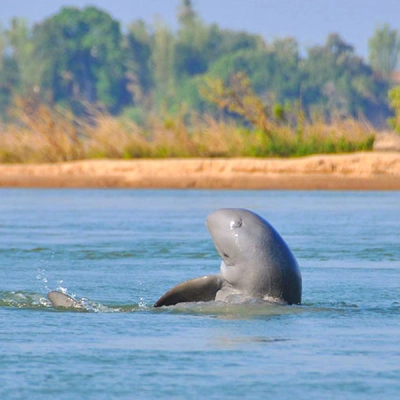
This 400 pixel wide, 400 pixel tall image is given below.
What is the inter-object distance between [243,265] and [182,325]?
57cm

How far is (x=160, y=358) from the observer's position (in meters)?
7.81

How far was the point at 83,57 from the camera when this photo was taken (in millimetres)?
99375

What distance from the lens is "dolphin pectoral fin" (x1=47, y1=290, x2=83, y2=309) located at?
9.70 meters

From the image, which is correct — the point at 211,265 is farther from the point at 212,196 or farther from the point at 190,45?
the point at 190,45

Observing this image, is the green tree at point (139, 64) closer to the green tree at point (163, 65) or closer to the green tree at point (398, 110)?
the green tree at point (163, 65)

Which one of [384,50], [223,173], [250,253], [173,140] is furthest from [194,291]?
[384,50]

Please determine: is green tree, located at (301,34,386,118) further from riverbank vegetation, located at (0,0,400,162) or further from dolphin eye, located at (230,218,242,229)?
dolphin eye, located at (230,218,242,229)

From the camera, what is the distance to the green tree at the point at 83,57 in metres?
95.1

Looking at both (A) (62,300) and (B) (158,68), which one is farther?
(B) (158,68)

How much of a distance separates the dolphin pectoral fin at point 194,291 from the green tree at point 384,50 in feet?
339

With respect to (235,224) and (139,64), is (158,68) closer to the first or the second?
(139,64)

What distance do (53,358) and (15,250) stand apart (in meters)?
7.29

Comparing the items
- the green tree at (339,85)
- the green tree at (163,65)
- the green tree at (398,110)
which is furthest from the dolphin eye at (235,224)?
the green tree at (163,65)

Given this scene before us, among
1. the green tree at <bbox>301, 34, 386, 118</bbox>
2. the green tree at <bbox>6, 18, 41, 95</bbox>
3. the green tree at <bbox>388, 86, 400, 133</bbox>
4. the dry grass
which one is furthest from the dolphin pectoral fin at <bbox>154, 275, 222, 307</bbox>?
the green tree at <bbox>301, 34, 386, 118</bbox>
